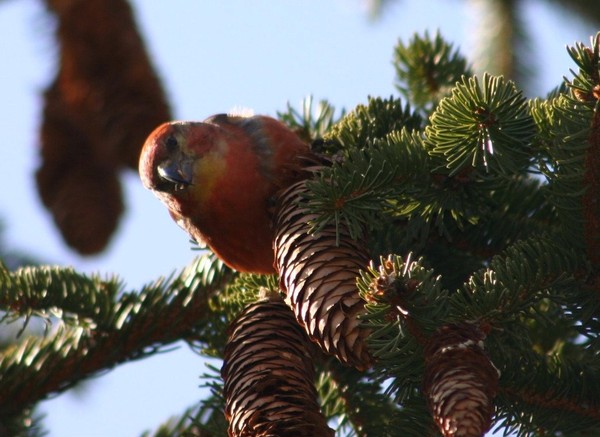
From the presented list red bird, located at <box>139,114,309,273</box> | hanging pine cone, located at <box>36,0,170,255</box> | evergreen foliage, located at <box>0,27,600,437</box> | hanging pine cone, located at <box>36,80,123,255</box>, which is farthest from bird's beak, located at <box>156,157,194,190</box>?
hanging pine cone, located at <box>36,80,123,255</box>

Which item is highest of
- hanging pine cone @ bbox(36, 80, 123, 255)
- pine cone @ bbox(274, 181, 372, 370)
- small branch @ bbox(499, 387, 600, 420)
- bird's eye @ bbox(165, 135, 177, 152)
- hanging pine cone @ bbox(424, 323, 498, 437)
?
hanging pine cone @ bbox(36, 80, 123, 255)

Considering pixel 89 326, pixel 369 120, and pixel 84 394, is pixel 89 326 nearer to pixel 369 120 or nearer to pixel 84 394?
pixel 369 120

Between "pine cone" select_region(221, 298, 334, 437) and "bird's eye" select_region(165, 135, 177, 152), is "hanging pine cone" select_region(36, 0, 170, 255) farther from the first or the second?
"pine cone" select_region(221, 298, 334, 437)

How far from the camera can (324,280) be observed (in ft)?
4.95

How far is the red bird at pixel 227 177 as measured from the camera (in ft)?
6.34

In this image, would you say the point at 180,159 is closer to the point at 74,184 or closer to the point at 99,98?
the point at 99,98

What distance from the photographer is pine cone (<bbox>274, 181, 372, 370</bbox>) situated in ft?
4.63

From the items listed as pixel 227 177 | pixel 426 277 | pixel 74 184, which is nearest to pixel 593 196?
pixel 426 277

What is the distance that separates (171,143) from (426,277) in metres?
1.22

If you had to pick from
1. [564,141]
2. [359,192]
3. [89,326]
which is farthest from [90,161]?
[564,141]

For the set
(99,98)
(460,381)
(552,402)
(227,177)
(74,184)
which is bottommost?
(460,381)

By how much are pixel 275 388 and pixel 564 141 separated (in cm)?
65

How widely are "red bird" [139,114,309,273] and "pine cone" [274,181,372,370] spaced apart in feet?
0.68

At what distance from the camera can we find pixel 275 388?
1562 mm
